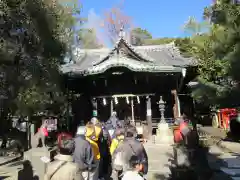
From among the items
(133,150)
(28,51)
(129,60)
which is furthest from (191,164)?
(129,60)

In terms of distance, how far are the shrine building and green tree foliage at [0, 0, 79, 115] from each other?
14.2 feet

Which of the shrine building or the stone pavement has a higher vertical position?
the shrine building

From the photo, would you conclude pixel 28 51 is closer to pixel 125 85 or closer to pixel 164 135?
pixel 125 85

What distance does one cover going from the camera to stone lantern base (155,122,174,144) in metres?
13.5

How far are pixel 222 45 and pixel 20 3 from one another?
22.0ft

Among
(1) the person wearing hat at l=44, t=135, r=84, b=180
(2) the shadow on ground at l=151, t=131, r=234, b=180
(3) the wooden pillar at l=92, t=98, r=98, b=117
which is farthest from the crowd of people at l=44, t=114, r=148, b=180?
(3) the wooden pillar at l=92, t=98, r=98, b=117

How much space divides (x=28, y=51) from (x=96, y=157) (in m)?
5.33

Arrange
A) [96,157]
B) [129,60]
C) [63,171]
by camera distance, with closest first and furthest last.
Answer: [63,171] < [96,157] < [129,60]

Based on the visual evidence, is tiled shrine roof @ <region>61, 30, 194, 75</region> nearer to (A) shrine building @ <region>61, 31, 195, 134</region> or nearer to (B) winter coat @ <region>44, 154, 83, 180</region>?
(A) shrine building @ <region>61, 31, 195, 134</region>

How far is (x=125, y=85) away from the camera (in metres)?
15.3

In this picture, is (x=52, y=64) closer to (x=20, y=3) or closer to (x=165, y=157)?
(x=20, y=3)

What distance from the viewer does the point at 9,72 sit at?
782cm

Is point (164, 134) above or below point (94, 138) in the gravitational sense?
below

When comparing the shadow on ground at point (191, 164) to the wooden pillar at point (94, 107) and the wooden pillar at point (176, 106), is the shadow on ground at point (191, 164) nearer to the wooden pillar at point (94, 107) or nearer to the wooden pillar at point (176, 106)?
the wooden pillar at point (176, 106)
